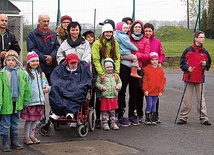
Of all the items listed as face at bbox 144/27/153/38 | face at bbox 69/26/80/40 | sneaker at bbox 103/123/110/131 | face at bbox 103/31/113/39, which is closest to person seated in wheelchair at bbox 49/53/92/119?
face at bbox 69/26/80/40

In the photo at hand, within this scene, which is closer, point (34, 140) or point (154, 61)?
point (34, 140)

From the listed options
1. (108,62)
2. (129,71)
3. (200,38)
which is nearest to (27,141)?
(108,62)

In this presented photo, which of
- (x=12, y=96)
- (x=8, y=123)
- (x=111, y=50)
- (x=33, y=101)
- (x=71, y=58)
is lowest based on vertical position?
(x=8, y=123)

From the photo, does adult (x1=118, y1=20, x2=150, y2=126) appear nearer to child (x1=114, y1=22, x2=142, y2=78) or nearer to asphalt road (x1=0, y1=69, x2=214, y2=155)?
child (x1=114, y1=22, x2=142, y2=78)

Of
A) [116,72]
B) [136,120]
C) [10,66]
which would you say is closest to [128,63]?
[116,72]

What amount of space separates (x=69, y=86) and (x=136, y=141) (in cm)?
139

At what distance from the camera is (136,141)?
705 cm

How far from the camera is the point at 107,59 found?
7.71m

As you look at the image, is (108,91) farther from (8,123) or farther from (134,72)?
(8,123)

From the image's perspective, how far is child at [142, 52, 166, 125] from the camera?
323 inches

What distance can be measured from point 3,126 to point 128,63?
2.78m

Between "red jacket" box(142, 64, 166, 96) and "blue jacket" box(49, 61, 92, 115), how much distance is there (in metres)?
1.35

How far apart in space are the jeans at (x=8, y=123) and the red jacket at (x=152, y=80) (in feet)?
8.91

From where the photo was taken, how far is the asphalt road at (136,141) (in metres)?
6.39
